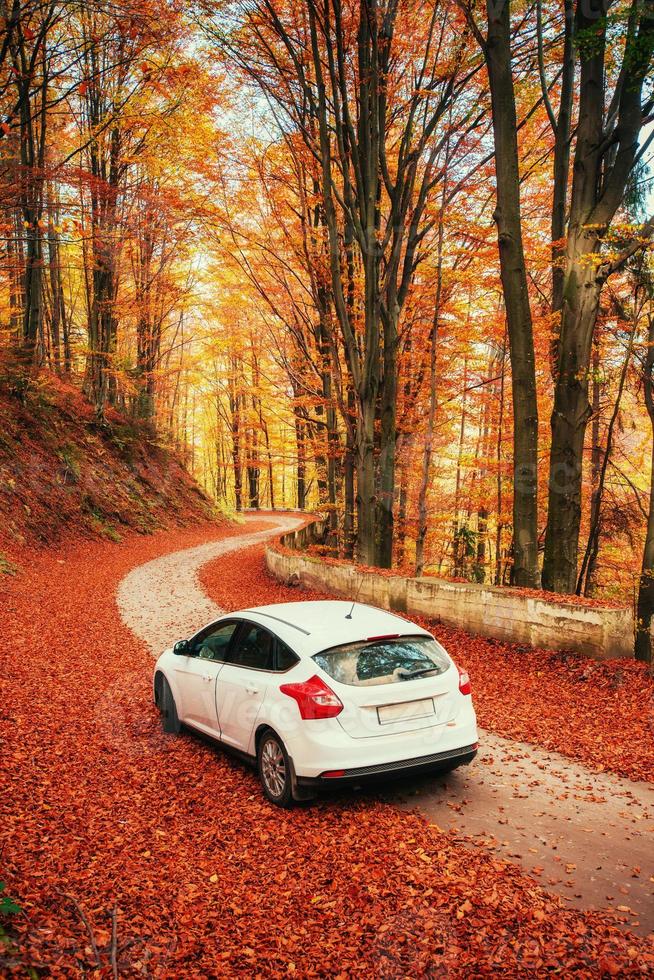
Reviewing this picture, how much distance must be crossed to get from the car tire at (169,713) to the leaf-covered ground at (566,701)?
129 inches

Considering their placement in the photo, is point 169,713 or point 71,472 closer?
point 169,713

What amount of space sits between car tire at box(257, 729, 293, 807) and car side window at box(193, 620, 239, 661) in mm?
1139

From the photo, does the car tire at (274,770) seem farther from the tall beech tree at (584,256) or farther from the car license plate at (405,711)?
the tall beech tree at (584,256)

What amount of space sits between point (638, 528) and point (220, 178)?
1433cm

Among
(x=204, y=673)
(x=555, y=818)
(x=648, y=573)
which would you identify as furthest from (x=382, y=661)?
(x=648, y=573)

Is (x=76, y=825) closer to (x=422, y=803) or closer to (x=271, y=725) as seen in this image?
(x=271, y=725)

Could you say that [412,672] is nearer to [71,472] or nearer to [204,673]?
[204,673]

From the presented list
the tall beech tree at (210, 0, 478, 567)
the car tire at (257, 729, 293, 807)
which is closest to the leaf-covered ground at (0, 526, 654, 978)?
the car tire at (257, 729, 293, 807)

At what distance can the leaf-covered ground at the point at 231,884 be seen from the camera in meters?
3.33

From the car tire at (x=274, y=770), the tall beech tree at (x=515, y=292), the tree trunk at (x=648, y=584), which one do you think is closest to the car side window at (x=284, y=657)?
the car tire at (x=274, y=770)

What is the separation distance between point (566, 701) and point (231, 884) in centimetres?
481

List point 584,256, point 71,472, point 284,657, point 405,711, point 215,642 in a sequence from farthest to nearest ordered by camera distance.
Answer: point 71,472
point 584,256
point 215,642
point 284,657
point 405,711

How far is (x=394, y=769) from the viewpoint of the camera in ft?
16.0

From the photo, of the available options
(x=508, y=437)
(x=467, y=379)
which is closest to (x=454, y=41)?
(x=467, y=379)
